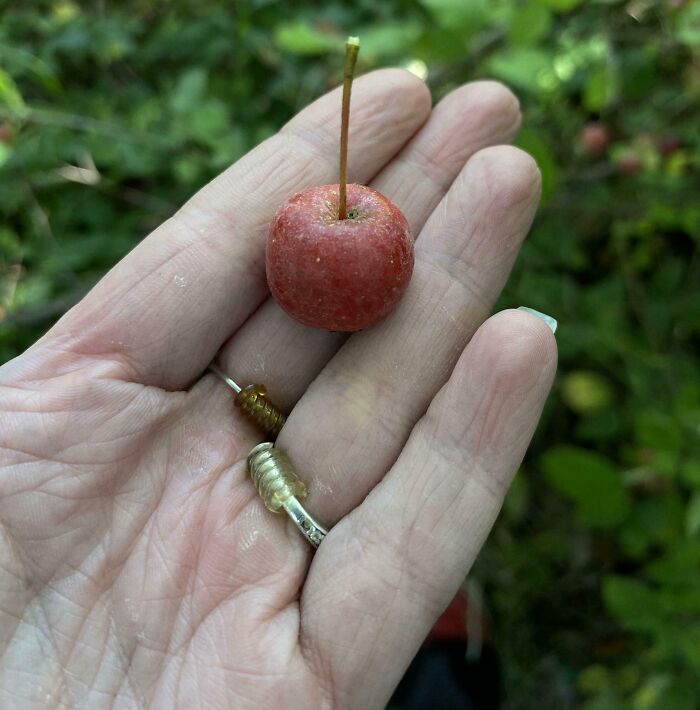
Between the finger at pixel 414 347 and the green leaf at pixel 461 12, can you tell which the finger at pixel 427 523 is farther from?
the green leaf at pixel 461 12

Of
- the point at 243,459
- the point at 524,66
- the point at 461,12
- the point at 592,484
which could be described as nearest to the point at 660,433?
the point at 592,484

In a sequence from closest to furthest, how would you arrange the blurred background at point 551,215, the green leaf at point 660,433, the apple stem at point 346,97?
the apple stem at point 346,97, the green leaf at point 660,433, the blurred background at point 551,215

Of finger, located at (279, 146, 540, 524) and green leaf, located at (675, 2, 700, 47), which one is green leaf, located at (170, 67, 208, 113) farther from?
green leaf, located at (675, 2, 700, 47)

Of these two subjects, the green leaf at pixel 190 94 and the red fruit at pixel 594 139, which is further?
the red fruit at pixel 594 139

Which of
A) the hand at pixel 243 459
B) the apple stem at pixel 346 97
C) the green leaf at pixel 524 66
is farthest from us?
the green leaf at pixel 524 66

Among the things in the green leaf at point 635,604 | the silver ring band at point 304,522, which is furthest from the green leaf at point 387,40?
the green leaf at point 635,604
